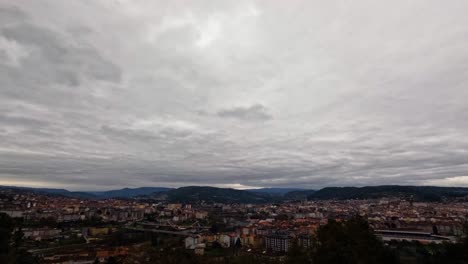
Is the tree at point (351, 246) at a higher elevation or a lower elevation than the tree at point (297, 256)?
higher

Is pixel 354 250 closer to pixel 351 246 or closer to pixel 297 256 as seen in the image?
pixel 351 246

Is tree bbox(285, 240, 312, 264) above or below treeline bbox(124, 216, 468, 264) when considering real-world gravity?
below

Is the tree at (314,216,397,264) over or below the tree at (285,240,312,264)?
over

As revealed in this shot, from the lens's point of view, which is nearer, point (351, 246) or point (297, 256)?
point (351, 246)

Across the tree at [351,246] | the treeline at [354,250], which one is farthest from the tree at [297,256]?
the tree at [351,246]

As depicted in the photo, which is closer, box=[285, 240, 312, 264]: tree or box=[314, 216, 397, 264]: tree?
box=[314, 216, 397, 264]: tree

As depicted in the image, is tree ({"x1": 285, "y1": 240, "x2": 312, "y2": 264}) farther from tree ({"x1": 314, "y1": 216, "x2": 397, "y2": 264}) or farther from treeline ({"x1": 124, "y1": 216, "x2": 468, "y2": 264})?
tree ({"x1": 314, "y1": 216, "x2": 397, "y2": 264})

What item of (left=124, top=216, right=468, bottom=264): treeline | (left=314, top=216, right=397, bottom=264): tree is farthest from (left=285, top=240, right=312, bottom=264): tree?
(left=314, top=216, right=397, bottom=264): tree

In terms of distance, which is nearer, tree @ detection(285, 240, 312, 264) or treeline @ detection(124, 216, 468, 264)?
treeline @ detection(124, 216, 468, 264)

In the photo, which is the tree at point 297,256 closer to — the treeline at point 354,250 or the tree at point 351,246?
the treeline at point 354,250

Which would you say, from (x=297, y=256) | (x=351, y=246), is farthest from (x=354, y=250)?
(x=297, y=256)

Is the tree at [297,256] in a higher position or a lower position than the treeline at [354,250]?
lower

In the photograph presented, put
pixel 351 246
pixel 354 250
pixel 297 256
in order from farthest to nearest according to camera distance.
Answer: pixel 297 256, pixel 351 246, pixel 354 250

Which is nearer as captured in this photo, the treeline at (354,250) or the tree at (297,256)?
the treeline at (354,250)
